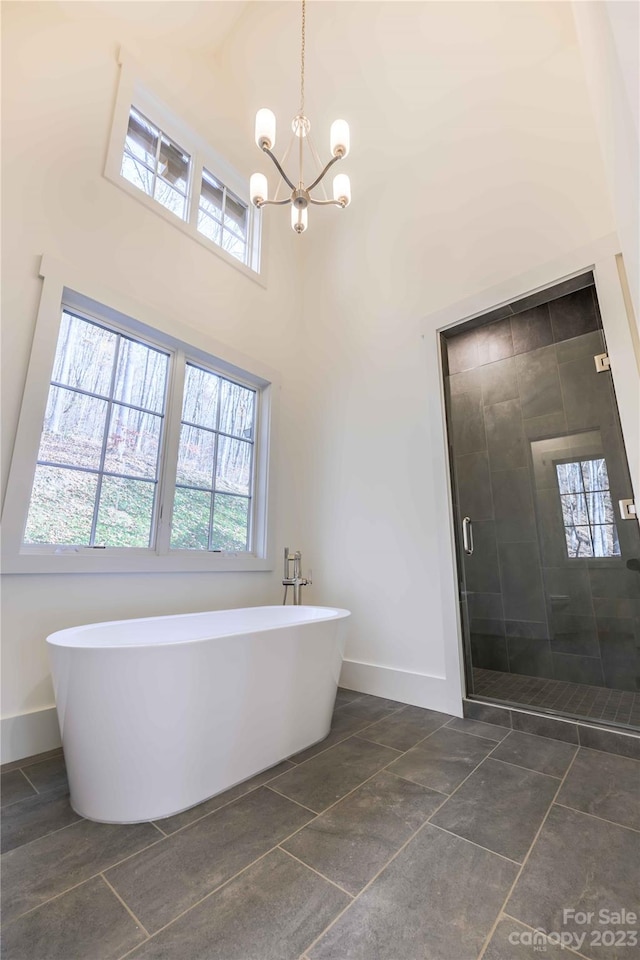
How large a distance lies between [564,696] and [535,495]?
1326 mm

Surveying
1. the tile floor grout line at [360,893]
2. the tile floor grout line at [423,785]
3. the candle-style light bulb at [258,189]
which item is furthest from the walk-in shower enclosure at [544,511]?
the candle-style light bulb at [258,189]

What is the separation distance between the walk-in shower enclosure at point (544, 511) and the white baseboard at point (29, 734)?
214 centimetres

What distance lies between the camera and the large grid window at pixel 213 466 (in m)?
2.60

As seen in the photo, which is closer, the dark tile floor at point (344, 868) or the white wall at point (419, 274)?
the dark tile floor at point (344, 868)

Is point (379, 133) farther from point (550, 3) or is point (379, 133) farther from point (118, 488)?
point (118, 488)

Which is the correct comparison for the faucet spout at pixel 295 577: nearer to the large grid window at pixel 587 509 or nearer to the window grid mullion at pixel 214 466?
the window grid mullion at pixel 214 466

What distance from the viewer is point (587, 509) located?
2.62 m

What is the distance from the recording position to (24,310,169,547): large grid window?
6.63 ft

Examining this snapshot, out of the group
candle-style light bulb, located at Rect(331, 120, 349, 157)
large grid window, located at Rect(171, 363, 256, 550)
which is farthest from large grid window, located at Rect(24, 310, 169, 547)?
candle-style light bulb, located at Rect(331, 120, 349, 157)

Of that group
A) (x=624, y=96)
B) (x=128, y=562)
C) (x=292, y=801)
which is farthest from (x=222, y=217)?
(x=292, y=801)

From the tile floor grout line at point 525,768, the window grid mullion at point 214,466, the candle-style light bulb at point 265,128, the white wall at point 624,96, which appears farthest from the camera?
the window grid mullion at point 214,466

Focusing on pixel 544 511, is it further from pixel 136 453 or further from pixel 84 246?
pixel 84 246

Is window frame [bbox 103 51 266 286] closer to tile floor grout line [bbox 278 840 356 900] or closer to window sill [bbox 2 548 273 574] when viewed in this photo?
window sill [bbox 2 548 273 574]

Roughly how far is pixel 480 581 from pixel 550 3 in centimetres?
360
